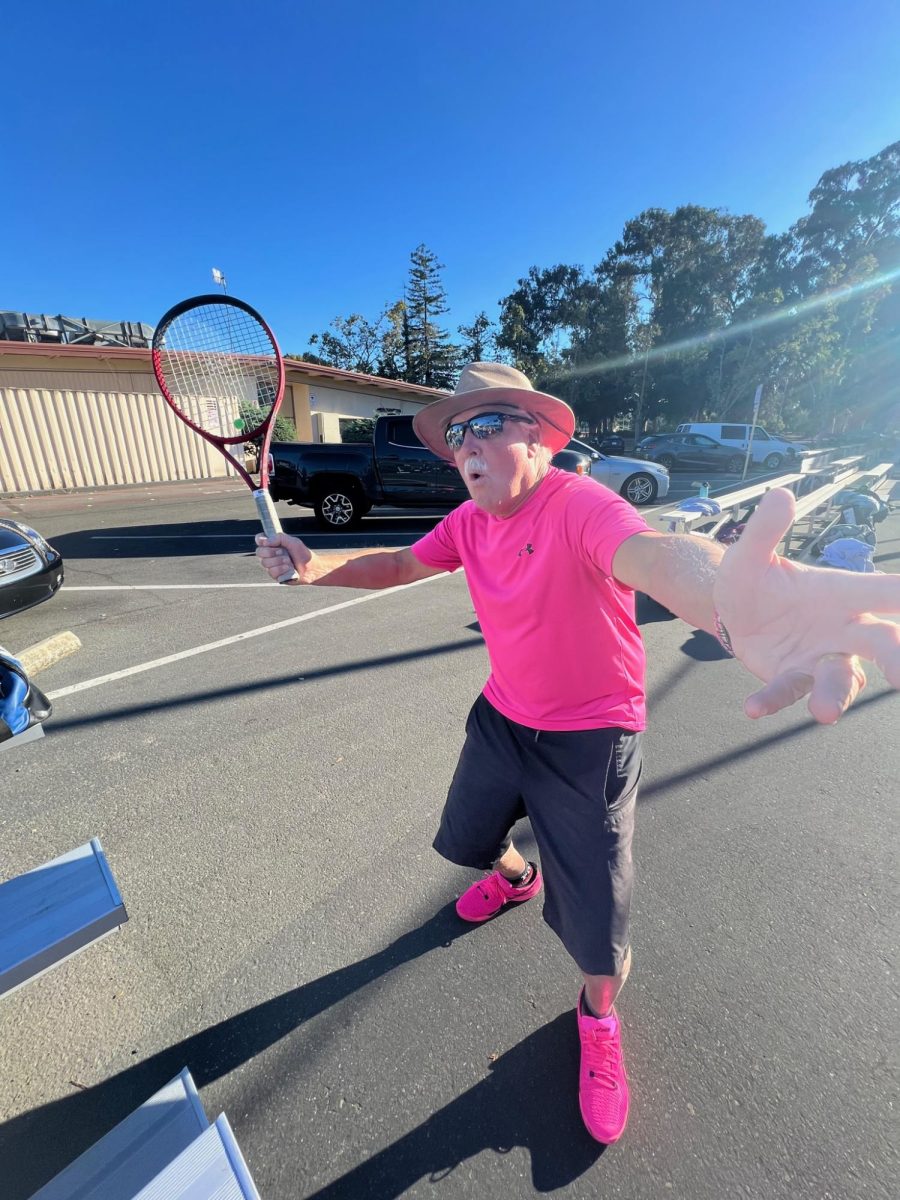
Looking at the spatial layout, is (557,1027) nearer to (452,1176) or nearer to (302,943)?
(452,1176)

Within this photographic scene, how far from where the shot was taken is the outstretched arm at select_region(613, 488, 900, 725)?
769 millimetres

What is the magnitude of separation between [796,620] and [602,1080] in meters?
1.49

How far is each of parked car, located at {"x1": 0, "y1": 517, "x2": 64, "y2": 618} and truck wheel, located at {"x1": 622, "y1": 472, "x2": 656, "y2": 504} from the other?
36.0 ft

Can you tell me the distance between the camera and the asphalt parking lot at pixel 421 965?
4.73 ft

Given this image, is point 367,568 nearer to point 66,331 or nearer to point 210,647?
point 210,647

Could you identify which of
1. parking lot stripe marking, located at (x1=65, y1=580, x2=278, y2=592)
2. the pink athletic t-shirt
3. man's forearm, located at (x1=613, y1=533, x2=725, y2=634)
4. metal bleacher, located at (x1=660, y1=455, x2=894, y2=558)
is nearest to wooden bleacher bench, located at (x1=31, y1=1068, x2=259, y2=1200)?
the pink athletic t-shirt

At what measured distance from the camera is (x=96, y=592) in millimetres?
6195

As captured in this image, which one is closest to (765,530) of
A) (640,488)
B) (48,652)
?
(48,652)

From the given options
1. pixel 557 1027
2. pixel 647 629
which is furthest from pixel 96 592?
pixel 557 1027

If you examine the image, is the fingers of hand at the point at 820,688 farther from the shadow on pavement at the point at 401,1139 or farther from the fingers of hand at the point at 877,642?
the shadow on pavement at the point at 401,1139

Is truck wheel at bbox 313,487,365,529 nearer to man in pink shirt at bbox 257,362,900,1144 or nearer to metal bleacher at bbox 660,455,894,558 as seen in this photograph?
metal bleacher at bbox 660,455,894,558

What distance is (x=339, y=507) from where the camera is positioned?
9.79m

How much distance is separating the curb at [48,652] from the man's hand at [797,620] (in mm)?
4767

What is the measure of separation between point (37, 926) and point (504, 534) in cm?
154
